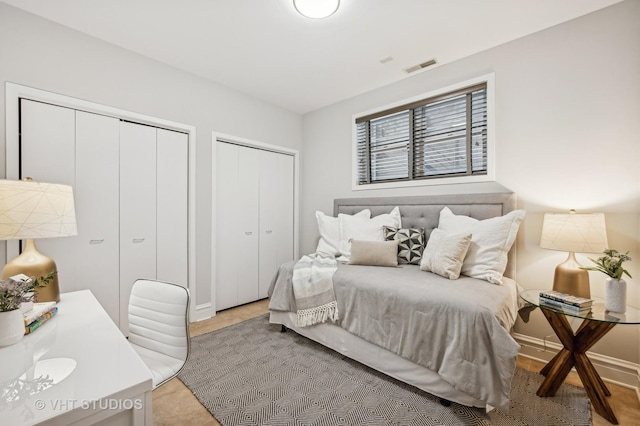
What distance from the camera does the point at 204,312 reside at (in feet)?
10.5

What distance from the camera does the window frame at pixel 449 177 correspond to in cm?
263

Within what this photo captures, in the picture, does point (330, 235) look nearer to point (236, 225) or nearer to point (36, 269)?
point (236, 225)

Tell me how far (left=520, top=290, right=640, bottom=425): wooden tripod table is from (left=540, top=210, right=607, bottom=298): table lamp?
0.55 feet

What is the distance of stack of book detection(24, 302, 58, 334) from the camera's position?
47.1 inches

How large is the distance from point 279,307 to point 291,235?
1.66 meters

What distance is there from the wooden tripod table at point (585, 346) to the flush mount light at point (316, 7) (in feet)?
8.08

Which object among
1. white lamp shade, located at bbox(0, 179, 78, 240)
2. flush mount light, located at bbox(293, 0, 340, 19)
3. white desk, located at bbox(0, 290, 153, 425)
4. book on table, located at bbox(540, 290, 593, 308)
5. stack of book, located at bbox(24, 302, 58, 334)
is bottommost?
book on table, located at bbox(540, 290, 593, 308)

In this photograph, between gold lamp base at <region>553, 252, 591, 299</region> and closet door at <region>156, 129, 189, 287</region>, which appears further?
closet door at <region>156, 129, 189, 287</region>

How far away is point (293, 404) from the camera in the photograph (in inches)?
70.4

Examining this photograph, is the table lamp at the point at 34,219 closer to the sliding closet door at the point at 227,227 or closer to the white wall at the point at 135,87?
the white wall at the point at 135,87

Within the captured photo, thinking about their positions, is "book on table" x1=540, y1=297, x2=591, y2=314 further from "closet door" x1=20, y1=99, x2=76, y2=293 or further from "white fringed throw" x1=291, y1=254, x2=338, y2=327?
"closet door" x1=20, y1=99, x2=76, y2=293

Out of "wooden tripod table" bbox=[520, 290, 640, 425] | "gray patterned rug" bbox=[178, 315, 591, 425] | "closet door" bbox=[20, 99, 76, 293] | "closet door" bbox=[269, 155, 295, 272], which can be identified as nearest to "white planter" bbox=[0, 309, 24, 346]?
"gray patterned rug" bbox=[178, 315, 591, 425]

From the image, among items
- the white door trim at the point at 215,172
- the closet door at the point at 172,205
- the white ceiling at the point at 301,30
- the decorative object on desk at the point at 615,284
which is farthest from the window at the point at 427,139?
the closet door at the point at 172,205

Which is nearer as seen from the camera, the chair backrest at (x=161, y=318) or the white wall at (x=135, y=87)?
the chair backrest at (x=161, y=318)
